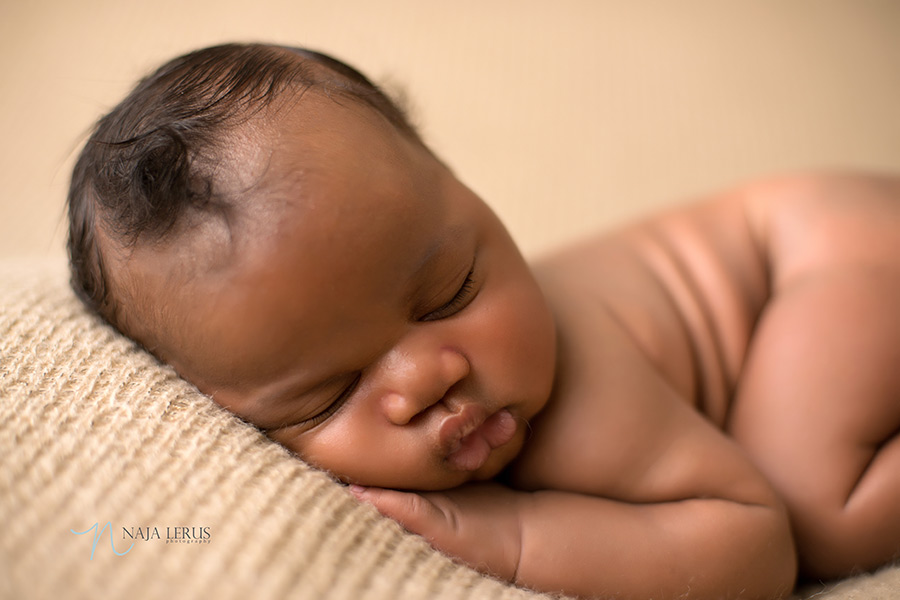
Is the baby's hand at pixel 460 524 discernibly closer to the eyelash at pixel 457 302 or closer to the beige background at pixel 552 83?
the eyelash at pixel 457 302

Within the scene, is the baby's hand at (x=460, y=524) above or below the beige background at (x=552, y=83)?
below

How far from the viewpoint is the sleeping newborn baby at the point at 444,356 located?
0.62 m

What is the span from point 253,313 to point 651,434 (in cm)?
42

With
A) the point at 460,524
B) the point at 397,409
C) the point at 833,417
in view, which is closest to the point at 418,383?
the point at 397,409

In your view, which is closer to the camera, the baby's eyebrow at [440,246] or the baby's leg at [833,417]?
the baby's eyebrow at [440,246]

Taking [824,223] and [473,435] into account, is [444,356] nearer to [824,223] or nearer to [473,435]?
[473,435]

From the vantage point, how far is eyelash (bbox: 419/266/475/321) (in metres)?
0.67

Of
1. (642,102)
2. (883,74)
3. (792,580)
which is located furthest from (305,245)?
(883,74)

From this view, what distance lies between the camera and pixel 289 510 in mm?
553

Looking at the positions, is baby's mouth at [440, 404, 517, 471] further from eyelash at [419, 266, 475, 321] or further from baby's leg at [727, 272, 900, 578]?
baby's leg at [727, 272, 900, 578]

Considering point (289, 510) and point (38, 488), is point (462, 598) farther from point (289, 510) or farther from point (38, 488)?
point (38, 488)

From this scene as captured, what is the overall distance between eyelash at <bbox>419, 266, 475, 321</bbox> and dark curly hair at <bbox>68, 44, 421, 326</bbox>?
0.18m

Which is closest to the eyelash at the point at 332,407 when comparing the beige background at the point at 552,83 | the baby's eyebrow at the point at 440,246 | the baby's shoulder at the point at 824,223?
the baby's eyebrow at the point at 440,246

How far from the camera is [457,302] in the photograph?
2.26ft
